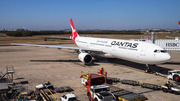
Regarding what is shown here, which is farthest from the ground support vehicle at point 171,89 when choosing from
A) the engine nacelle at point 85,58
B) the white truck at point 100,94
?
the engine nacelle at point 85,58

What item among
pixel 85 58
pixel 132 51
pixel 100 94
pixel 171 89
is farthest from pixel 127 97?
pixel 85 58

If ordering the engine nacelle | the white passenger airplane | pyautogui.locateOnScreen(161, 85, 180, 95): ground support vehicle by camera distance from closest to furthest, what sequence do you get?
pyautogui.locateOnScreen(161, 85, 180, 95): ground support vehicle → the white passenger airplane → the engine nacelle

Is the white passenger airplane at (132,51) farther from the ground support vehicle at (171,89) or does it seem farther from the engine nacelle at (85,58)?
the ground support vehicle at (171,89)

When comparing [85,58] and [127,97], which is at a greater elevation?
[85,58]

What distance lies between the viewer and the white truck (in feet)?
37.7

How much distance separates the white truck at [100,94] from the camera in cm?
1150

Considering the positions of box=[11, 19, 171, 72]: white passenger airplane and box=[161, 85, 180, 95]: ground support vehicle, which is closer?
box=[161, 85, 180, 95]: ground support vehicle

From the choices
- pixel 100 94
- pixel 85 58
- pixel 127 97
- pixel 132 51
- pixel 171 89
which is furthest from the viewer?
pixel 85 58

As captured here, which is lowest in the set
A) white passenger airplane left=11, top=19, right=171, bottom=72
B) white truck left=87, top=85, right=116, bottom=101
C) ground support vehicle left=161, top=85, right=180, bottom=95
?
ground support vehicle left=161, top=85, right=180, bottom=95

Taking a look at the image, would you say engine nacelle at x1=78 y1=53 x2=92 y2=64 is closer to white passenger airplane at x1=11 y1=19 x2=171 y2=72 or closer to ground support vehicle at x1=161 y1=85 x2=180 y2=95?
white passenger airplane at x1=11 y1=19 x2=171 y2=72

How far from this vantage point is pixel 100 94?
1194 centimetres

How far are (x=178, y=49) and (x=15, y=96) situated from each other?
44.1 meters

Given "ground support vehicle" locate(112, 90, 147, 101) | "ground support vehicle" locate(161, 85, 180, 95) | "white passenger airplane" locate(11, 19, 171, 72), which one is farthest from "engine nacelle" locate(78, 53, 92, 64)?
"ground support vehicle" locate(161, 85, 180, 95)

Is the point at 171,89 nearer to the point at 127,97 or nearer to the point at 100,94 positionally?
the point at 127,97
